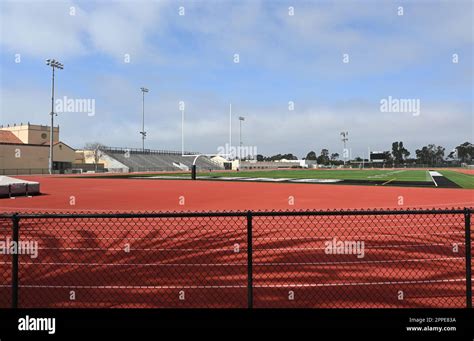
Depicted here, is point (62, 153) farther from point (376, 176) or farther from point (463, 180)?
point (463, 180)

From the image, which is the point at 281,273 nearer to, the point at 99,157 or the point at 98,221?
the point at 98,221

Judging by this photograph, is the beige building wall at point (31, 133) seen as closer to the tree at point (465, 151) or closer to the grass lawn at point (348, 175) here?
the grass lawn at point (348, 175)

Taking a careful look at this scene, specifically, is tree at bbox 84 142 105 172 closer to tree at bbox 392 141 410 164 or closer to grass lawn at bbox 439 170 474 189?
grass lawn at bbox 439 170 474 189

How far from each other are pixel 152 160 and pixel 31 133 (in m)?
31.5

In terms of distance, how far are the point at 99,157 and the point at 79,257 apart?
85.5m

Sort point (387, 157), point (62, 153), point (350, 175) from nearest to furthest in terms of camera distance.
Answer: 1. point (350, 175)
2. point (62, 153)
3. point (387, 157)

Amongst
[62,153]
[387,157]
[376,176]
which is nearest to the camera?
[376,176]

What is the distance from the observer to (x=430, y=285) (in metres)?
5.46

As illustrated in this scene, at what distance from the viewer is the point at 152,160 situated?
98.2m

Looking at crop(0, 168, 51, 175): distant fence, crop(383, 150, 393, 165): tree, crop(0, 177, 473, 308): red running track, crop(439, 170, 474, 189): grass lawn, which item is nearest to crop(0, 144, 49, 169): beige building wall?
crop(0, 168, 51, 175): distant fence

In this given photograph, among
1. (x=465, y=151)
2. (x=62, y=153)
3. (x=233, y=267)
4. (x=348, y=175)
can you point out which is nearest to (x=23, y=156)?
(x=62, y=153)

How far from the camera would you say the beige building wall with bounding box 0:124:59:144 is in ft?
271

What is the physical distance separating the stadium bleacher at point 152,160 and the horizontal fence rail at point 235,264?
7598cm
